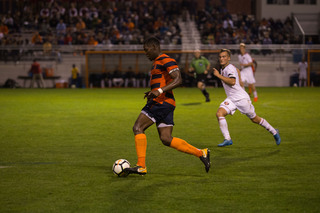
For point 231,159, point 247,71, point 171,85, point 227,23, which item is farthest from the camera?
point 227,23

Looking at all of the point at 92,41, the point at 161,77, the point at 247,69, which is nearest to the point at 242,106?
the point at 161,77

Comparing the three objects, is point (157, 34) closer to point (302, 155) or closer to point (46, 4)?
point (46, 4)

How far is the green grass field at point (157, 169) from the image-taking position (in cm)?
582

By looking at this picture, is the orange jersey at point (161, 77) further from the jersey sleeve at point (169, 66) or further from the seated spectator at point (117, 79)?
the seated spectator at point (117, 79)

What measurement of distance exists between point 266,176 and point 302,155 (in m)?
2.00

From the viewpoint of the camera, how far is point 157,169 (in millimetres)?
7820

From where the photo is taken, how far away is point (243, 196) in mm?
6094

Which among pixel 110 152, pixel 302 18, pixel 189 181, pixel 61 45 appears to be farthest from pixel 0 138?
pixel 302 18

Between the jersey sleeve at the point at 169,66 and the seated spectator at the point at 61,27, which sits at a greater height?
the seated spectator at the point at 61,27

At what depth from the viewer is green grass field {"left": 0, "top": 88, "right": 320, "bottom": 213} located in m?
5.82

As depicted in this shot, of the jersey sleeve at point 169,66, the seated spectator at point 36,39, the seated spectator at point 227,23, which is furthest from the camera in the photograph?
the seated spectator at point 227,23

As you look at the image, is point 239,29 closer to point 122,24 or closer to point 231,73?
point 122,24

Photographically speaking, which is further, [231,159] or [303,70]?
[303,70]

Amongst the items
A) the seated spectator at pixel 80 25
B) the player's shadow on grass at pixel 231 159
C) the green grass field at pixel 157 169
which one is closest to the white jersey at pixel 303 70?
the seated spectator at pixel 80 25
